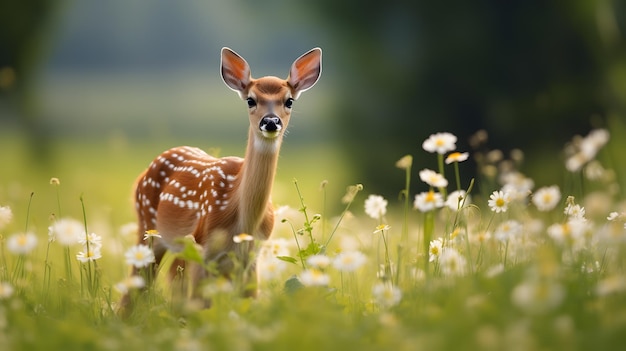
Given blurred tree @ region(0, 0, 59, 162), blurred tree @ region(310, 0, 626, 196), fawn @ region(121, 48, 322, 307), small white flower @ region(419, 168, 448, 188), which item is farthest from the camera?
blurred tree @ region(0, 0, 59, 162)

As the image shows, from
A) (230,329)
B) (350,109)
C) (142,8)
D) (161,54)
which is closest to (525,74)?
(350,109)

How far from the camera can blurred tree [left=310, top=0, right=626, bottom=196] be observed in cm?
1090

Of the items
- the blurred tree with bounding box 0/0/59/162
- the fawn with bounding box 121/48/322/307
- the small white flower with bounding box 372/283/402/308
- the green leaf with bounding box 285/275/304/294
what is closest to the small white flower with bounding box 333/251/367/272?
the small white flower with bounding box 372/283/402/308

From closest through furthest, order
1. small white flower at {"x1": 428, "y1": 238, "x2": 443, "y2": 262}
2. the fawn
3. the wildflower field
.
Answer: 1. the wildflower field
2. small white flower at {"x1": 428, "y1": 238, "x2": 443, "y2": 262}
3. the fawn

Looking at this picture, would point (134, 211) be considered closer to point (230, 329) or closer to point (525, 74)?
point (230, 329)

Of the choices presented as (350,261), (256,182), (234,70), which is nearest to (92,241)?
(256,182)

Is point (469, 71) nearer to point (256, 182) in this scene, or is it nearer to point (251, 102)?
point (251, 102)

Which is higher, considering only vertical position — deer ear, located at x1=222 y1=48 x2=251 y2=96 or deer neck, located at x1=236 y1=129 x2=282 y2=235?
deer ear, located at x1=222 y1=48 x2=251 y2=96

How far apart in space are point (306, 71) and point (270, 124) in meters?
0.64

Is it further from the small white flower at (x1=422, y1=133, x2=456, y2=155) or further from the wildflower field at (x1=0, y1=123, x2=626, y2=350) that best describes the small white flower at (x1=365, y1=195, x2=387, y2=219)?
the small white flower at (x1=422, y1=133, x2=456, y2=155)

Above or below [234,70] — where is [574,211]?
below

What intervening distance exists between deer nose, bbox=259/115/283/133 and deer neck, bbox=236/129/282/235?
0.17 meters

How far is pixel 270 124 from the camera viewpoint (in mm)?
4609

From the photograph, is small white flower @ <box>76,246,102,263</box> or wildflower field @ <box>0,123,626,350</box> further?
small white flower @ <box>76,246,102,263</box>
